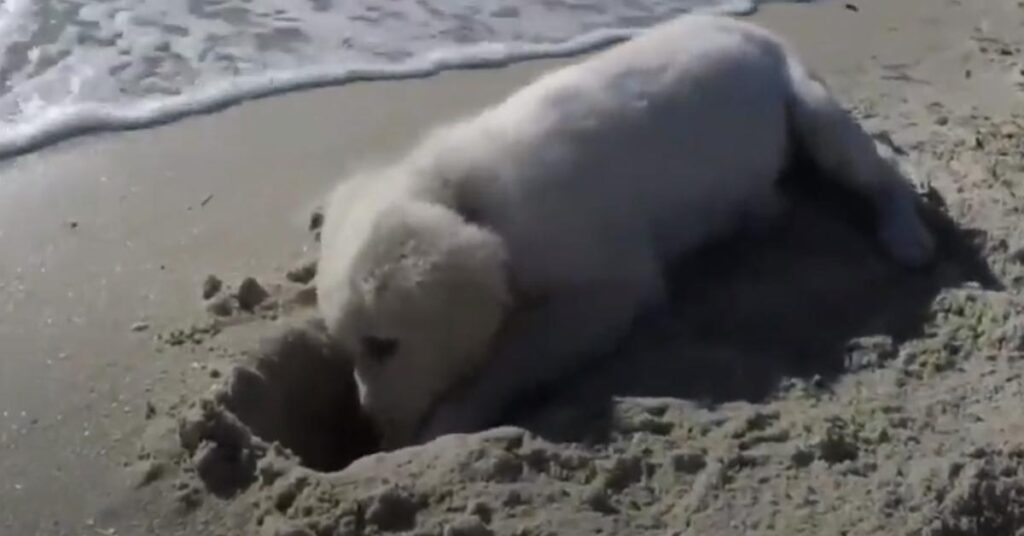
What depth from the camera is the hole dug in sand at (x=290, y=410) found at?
8.46 ft

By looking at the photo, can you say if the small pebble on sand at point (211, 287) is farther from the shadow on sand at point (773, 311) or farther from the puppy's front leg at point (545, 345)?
the shadow on sand at point (773, 311)

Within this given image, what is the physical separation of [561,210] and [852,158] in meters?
0.85

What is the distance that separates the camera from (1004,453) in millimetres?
2547

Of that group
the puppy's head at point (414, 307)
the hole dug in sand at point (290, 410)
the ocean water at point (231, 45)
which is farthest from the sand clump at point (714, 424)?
the ocean water at point (231, 45)

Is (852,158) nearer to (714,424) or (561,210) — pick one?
(561,210)

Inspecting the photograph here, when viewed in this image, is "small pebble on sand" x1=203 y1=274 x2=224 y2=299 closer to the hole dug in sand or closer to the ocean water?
the hole dug in sand

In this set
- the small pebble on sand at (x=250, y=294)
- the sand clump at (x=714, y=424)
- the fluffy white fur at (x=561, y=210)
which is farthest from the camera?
the small pebble on sand at (x=250, y=294)

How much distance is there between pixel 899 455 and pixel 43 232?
186cm

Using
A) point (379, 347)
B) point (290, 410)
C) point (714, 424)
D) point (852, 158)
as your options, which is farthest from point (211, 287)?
point (852, 158)

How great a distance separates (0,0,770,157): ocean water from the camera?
3959 millimetres

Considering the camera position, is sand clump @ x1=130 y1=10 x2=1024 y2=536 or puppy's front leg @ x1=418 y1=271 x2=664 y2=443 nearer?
sand clump @ x1=130 y1=10 x2=1024 y2=536

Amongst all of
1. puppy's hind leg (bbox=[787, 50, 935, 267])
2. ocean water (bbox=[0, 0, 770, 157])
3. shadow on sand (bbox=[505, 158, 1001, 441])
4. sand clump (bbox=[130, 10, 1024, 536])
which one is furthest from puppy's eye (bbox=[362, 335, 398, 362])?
ocean water (bbox=[0, 0, 770, 157])

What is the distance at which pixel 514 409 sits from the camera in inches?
110

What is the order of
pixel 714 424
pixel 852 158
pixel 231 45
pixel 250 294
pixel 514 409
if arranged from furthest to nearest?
pixel 231 45 < pixel 852 158 < pixel 250 294 < pixel 514 409 < pixel 714 424
